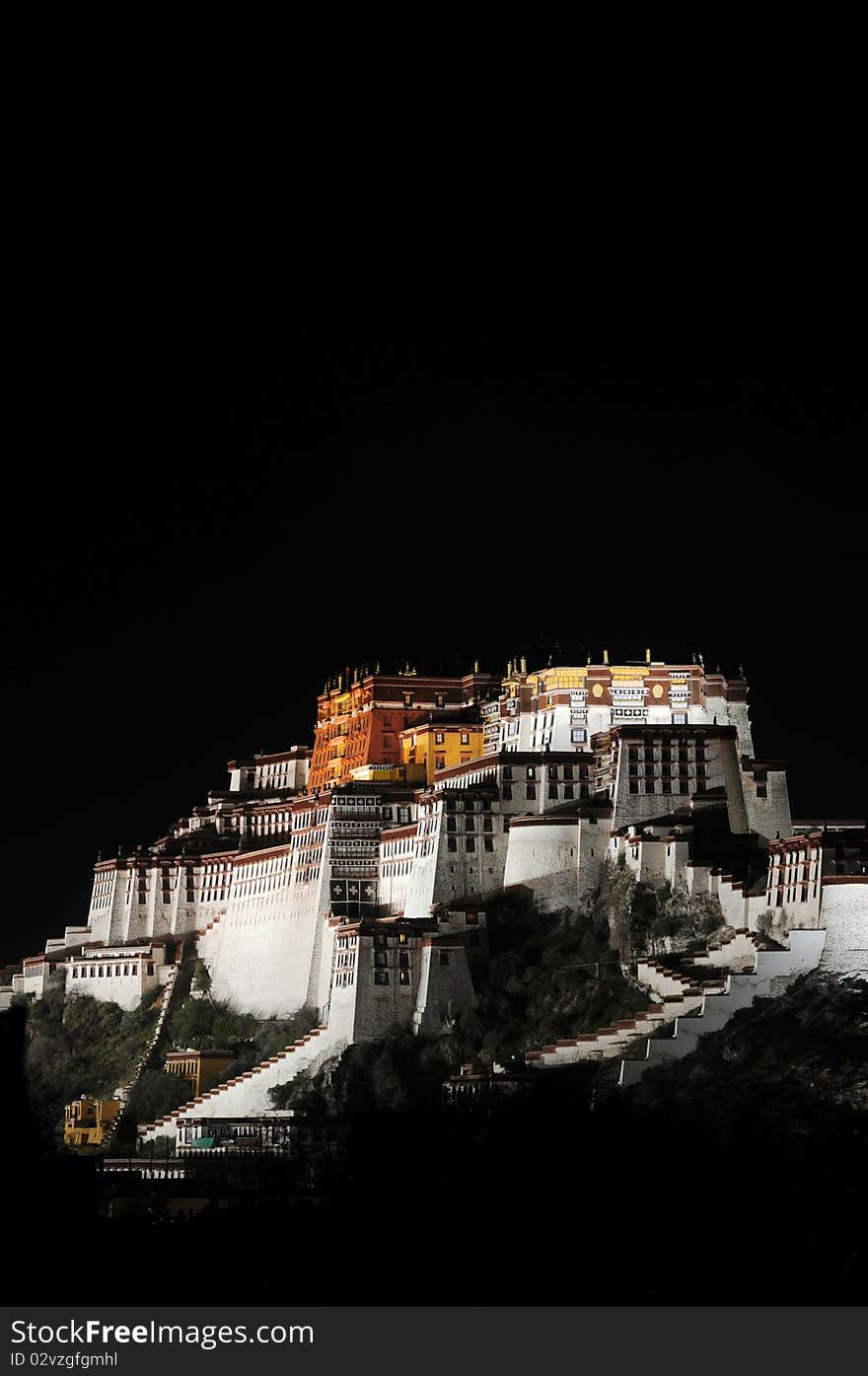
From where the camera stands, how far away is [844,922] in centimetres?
7150

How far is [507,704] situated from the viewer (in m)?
92.4

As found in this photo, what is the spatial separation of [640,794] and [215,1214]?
19156 millimetres

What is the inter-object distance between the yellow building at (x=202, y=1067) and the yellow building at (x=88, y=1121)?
2.45m

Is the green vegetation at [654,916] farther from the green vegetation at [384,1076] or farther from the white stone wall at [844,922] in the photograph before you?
the white stone wall at [844,922]

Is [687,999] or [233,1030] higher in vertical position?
[233,1030]

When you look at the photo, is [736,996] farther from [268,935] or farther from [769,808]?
[268,935]

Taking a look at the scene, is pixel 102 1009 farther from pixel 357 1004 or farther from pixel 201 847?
pixel 357 1004

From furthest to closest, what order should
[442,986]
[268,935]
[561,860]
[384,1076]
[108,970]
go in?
[108,970] → [268,935] → [561,860] → [442,986] → [384,1076]

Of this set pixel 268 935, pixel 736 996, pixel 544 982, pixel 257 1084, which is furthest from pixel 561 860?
pixel 268 935

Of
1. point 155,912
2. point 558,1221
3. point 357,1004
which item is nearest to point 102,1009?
point 155,912

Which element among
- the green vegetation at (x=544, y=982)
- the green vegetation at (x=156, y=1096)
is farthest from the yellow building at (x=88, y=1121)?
the green vegetation at (x=544, y=982)

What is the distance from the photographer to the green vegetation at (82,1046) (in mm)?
91062

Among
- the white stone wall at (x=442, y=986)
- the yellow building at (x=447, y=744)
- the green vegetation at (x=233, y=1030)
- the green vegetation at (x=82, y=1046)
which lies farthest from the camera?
the yellow building at (x=447, y=744)

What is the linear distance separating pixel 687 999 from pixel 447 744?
2320 cm
